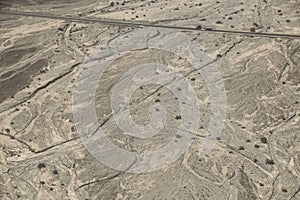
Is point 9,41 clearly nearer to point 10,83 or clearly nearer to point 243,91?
point 10,83

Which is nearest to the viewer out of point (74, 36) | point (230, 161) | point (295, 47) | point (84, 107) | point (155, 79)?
point (230, 161)

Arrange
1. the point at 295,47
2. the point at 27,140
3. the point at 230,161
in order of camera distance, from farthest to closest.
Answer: the point at 295,47
the point at 27,140
the point at 230,161

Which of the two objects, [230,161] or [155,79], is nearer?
[230,161]

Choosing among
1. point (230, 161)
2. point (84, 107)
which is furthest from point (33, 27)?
point (230, 161)

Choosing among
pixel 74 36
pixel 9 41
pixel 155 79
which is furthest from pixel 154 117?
pixel 9 41

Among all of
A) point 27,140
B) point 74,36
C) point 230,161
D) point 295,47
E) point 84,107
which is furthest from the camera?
point 74,36

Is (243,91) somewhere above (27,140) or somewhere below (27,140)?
above

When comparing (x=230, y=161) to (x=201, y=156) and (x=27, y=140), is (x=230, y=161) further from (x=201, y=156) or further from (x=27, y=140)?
(x=27, y=140)
